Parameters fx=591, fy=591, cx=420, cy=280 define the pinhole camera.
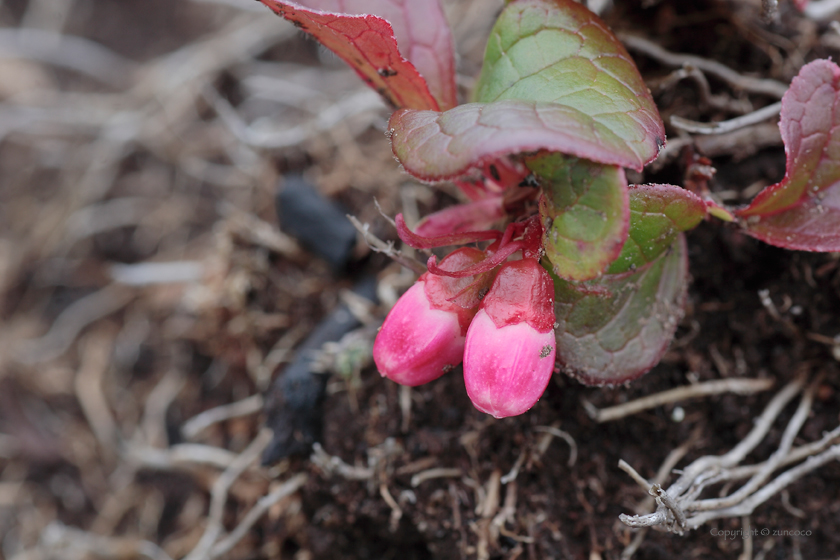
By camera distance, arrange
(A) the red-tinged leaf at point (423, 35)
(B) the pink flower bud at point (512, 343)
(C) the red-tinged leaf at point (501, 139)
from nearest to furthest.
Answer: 1. (C) the red-tinged leaf at point (501, 139)
2. (B) the pink flower bud at point (512, 343)
3. (A) the red-tinged leaf at point (423, 35)

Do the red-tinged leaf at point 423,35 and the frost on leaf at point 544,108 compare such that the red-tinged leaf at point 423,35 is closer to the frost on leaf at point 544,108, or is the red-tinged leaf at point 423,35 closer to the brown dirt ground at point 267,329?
the frost on leaf at point 544,108

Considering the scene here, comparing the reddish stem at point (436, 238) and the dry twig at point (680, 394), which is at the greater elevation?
the reddish stem at point (436, 238)

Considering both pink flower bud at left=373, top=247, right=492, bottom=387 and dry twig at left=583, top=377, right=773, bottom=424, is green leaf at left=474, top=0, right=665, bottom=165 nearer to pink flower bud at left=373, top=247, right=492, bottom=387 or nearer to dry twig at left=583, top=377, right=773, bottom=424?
pink flower bud at left=373, top=247, right=492, bottom=387

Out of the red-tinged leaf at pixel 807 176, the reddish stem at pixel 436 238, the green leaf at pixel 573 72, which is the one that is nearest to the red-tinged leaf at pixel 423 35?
the green leaf at pixel 573 72

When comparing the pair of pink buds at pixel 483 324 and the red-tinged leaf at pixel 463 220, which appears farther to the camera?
the red-tinged leaf at pixel 463 220

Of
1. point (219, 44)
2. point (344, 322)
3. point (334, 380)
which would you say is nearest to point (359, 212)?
point (344, 322)

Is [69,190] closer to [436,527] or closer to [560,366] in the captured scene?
[436,527]

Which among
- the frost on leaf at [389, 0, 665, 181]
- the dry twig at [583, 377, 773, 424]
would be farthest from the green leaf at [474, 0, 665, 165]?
the dry twig at [583, 377, 773, 424]
